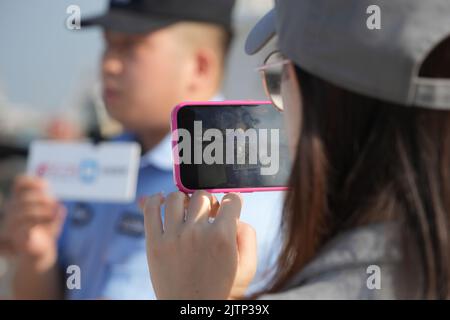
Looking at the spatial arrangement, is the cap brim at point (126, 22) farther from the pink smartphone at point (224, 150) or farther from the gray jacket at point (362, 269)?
the gray jacket at point (362, 269)

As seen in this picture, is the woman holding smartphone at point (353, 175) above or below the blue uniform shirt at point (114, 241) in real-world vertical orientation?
above

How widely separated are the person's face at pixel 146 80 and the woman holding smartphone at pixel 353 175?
1.05 metres

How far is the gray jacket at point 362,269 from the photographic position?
50 centimetres

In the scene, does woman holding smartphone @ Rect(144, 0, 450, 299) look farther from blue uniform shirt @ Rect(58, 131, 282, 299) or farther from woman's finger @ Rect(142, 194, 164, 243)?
blue uniform shirt @ Rect(58, 131, 282, 299)

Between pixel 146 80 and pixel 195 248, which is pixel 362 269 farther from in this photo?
pixel 146 80

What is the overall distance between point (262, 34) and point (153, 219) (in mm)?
209

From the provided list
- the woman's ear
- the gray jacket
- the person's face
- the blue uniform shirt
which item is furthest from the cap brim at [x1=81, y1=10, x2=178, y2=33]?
the gray jacket

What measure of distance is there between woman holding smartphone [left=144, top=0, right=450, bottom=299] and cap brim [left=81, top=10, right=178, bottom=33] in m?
1.14

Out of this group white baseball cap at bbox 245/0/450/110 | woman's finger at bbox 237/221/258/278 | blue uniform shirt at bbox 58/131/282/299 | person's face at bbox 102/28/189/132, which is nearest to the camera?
white baseball cap at bbox 245/0/450/110

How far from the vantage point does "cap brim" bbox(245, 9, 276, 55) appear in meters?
0.63

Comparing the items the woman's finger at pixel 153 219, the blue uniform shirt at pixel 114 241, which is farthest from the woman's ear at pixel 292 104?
the blue uniform shirt at pixel 114 241

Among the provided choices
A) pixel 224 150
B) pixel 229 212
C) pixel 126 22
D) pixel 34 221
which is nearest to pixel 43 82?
pixel 126 22
